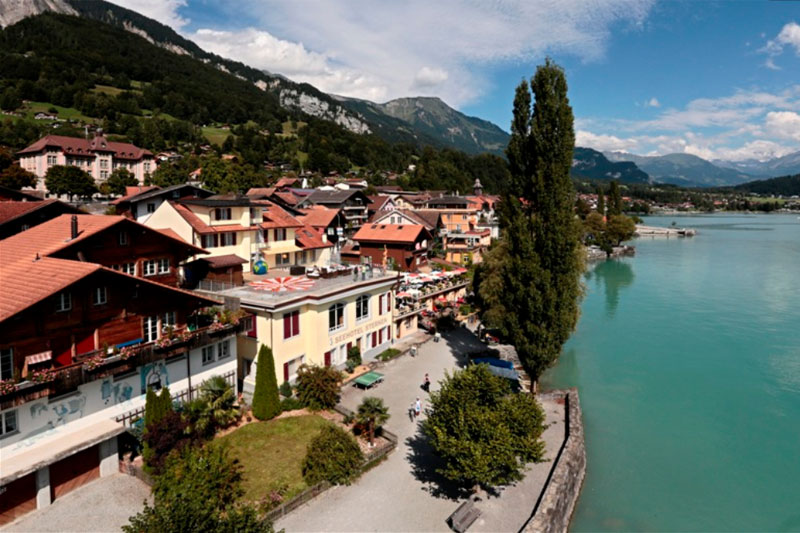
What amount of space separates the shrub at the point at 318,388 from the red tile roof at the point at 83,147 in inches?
3625

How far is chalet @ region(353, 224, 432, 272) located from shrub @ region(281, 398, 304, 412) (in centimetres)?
2973

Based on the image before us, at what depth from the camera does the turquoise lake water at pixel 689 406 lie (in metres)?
20.7

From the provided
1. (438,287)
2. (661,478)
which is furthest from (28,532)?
(438,287)

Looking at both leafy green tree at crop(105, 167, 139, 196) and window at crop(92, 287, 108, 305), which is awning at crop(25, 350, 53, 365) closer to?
window at crop(92, 287, 108, 305)

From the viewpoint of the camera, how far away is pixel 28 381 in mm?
15070

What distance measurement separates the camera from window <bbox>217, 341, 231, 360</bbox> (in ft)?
74.5

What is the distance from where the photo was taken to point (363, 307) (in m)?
30.7

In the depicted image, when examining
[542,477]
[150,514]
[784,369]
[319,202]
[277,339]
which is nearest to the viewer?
[150,514]

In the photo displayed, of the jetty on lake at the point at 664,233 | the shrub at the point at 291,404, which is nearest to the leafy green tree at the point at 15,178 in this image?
the shrub at the point at 291,404

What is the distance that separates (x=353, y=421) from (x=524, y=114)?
21.3 meters

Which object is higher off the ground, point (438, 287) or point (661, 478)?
point (438, 287)

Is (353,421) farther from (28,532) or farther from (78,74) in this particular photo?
(78,74)

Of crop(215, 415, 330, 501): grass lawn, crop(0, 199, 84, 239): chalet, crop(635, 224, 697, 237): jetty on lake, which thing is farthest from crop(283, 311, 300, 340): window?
crop(635, 224, 697, 237): jetty on lake

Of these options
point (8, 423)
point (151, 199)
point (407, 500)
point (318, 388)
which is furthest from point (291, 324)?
point (151, 199)
